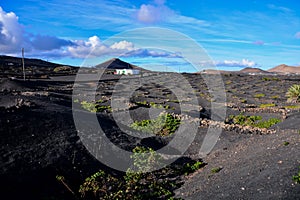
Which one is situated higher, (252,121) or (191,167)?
(252,121)

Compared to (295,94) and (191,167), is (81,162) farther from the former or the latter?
(295,94)

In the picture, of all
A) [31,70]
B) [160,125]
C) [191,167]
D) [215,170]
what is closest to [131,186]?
[215,170]

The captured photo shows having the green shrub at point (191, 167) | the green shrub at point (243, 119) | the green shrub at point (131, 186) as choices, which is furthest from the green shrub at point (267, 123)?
the green shrub at point (131, 186)

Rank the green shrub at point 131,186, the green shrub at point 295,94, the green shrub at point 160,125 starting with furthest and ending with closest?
the green shrub at point 295,94 → the green shrub at point 160,125 → the green shrub at point 131,186

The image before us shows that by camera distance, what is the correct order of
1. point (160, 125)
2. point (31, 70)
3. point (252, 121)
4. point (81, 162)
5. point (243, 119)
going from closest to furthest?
point (81, 162) → point (160, 125) → point (252, 121) → point (243, 119) → point (31, 70)

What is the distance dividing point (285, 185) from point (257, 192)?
885mm

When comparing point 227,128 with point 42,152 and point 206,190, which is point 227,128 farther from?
point 42,152

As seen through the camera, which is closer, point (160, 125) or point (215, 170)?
point (215, 170)

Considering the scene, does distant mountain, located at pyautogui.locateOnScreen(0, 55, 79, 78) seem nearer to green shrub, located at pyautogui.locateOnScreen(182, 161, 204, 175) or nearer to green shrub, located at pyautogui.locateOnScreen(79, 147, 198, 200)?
green shrub, located at pyautogui.locateOnScreen(182, 161, 204, 175)

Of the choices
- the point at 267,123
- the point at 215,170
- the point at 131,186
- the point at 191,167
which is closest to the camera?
the point at 131,186

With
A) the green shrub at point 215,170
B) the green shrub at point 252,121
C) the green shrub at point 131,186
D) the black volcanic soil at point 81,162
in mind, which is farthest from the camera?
the green shrub at point 252,121

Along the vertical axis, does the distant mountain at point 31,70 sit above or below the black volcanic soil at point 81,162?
above

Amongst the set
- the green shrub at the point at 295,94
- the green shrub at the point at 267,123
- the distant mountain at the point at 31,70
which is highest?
the distant mountain at the point at 31,70

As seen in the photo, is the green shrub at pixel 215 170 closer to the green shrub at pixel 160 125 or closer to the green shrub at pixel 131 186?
the green shrub at pixel 131 186
